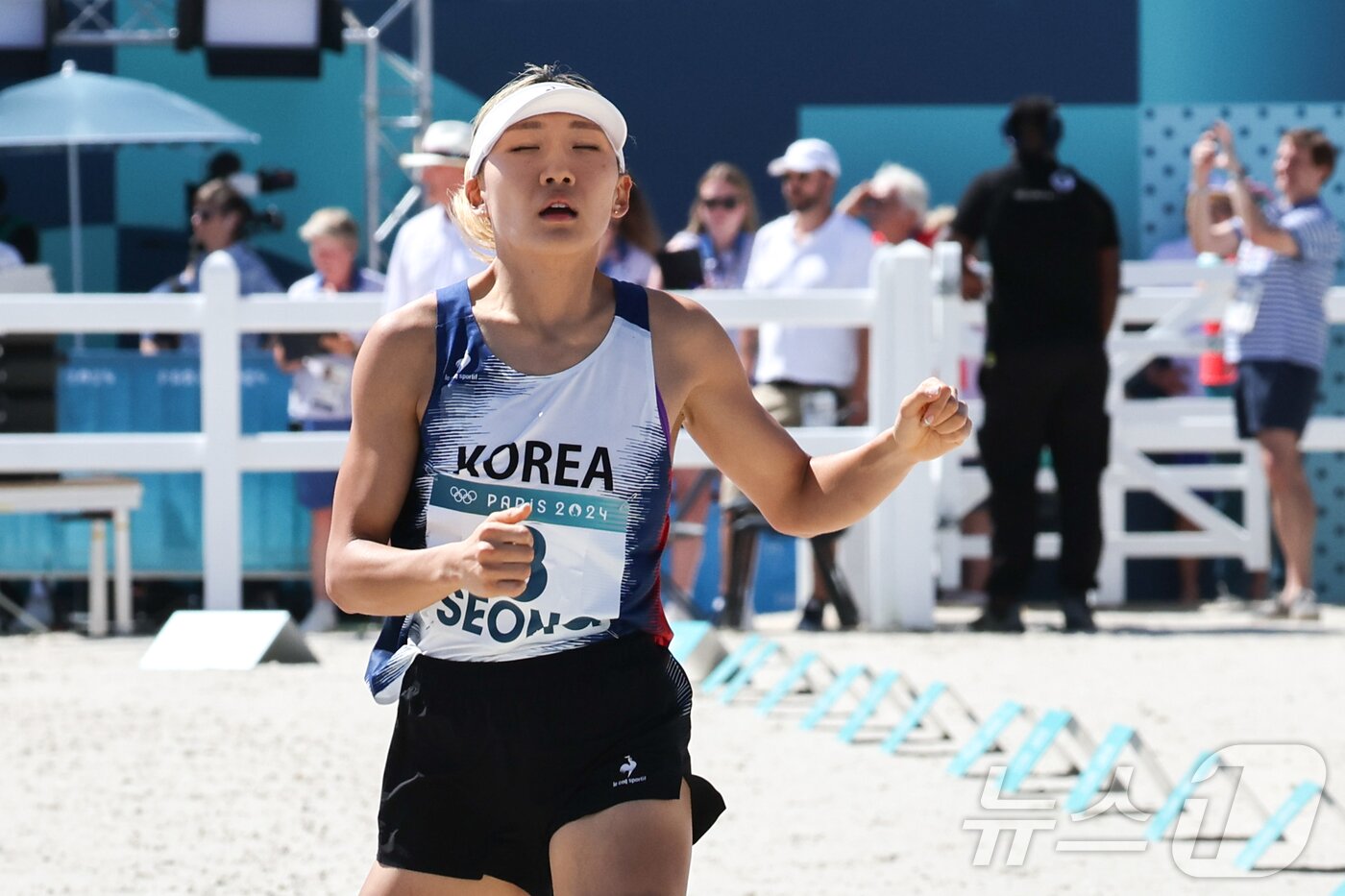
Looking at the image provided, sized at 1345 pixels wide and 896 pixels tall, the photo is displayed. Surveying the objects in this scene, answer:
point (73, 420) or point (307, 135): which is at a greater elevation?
point (307, 135)

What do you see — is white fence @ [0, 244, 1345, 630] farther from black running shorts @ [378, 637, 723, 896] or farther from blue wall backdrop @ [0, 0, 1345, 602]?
black running shorts @ [378, 637, 723, 896]

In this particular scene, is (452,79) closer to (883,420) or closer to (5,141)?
(5,141)

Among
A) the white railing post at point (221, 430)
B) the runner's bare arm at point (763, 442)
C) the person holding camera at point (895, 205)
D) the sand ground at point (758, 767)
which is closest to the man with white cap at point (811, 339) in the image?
Result: the sand ground at point (758, 767)

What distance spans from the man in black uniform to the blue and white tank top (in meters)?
6.20

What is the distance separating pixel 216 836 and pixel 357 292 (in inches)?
199

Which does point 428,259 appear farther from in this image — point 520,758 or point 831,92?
point 520,758

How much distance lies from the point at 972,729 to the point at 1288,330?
11.9ft

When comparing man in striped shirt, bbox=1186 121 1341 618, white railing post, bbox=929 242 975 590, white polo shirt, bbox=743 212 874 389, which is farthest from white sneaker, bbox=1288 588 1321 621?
white polo shirt, bbox=743 212 874 389

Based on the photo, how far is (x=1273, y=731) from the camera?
6.82 meters

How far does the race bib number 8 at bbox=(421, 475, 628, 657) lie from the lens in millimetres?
3072

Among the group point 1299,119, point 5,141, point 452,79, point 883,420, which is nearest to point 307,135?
point 452,79

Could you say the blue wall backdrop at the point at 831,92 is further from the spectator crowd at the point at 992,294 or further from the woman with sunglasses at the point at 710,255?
the woman with sunglasses at the point at 710,255

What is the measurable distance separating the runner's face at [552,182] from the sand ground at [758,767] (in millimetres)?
2158

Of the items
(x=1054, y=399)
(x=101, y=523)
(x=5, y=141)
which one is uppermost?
(x=5, y=141)
